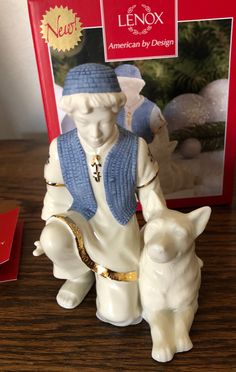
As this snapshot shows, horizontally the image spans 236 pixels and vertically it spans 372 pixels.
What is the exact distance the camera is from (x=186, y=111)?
730 mm

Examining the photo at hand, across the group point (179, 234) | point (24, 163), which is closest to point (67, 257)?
point (179, 234)

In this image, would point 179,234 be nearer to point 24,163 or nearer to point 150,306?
point 150,306

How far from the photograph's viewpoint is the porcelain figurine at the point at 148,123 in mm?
696

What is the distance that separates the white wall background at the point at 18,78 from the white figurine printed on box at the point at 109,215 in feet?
1.53

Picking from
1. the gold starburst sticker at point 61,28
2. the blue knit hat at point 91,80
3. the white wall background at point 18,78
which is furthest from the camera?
the white wall background at point 18,78

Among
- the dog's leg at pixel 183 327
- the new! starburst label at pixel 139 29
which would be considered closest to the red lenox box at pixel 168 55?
the new! starburst label at pixel 139 29

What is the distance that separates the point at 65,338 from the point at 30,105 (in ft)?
2.05

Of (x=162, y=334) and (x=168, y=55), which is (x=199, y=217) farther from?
(x=168, y=55)

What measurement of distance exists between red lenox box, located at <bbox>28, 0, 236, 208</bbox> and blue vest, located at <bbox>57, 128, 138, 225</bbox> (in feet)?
0.54

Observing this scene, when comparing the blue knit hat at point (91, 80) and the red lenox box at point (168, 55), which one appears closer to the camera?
the blue knit hat at point (91, 80)

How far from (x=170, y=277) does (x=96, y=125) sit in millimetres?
200

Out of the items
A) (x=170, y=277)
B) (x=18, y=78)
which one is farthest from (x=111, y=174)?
(x=18, y=78)

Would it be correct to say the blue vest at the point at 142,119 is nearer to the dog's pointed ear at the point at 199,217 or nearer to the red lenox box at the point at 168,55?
the red lenox box at the point at 168,55

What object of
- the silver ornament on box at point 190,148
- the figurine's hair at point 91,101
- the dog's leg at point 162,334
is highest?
the figurine's hair at point 91,101
